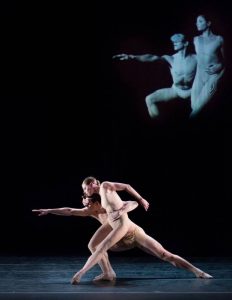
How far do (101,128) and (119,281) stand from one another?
3.00 m

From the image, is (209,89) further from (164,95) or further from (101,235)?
(101,235)

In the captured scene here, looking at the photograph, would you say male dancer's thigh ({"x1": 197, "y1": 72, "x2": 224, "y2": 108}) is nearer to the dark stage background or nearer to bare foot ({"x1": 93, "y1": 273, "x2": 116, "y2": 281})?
the dark stage background

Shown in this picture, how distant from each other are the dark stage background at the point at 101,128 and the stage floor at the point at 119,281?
90 centimetres

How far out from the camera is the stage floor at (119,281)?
12.8 feet

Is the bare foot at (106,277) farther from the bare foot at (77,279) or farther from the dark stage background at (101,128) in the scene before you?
the dark stage background at (101,128)

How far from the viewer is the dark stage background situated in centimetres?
740

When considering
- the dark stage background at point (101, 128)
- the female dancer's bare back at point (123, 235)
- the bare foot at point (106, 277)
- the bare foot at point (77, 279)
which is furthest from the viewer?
the dark stage background at point (101, 128)

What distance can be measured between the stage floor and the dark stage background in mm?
901

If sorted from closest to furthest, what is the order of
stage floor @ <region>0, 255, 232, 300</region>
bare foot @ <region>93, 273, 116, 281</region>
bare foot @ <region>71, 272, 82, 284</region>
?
stage floor @ <region>0, 255, 232, 300</region>
bare foot @ <region>71, 272, 82, 284</region>
bare foot @ <region>93, 273, 116, 281</region>

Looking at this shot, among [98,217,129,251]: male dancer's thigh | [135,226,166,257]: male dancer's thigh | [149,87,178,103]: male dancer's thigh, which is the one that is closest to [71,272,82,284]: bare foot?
[98,217,129,251]: male dancer's thigh

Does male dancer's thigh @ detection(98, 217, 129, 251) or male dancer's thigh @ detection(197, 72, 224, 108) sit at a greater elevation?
male dancer's thigh @ detection(197, 72, 224, 108)

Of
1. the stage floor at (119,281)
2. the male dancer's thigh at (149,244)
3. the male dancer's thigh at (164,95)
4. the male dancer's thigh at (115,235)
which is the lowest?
the stage floor at (119,281)

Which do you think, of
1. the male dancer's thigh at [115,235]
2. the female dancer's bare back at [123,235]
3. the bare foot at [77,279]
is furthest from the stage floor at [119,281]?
the male dancer's thigh at [115,235]

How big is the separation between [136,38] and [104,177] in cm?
168
